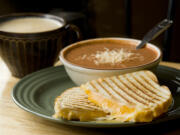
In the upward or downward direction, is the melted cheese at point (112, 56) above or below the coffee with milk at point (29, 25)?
below

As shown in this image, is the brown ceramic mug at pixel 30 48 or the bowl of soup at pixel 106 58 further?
Result: the brown ceramic mug at pixel 30 48

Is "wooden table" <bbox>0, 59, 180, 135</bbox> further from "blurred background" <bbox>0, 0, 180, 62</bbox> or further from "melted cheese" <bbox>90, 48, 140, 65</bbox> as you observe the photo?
"blurred background" <bbox>0, 0, 180, 62</bbox>

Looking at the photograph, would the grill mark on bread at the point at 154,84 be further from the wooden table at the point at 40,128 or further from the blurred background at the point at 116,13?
the blurred background at the point at 116,13

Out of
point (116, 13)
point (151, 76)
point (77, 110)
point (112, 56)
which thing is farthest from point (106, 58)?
point (116, 13)

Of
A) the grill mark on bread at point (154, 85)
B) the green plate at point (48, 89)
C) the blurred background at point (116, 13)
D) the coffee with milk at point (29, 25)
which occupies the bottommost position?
the blurred background at point (116, 13)

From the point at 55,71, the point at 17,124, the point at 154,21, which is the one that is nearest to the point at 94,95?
the point at 17,124

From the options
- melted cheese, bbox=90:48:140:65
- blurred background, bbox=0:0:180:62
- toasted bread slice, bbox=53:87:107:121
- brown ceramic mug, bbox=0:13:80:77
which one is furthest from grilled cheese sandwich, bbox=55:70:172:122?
blurred background, bbox=0:0:180:62

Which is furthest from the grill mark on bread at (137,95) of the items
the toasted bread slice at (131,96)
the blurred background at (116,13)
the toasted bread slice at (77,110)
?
the blurred background at (116,13)
